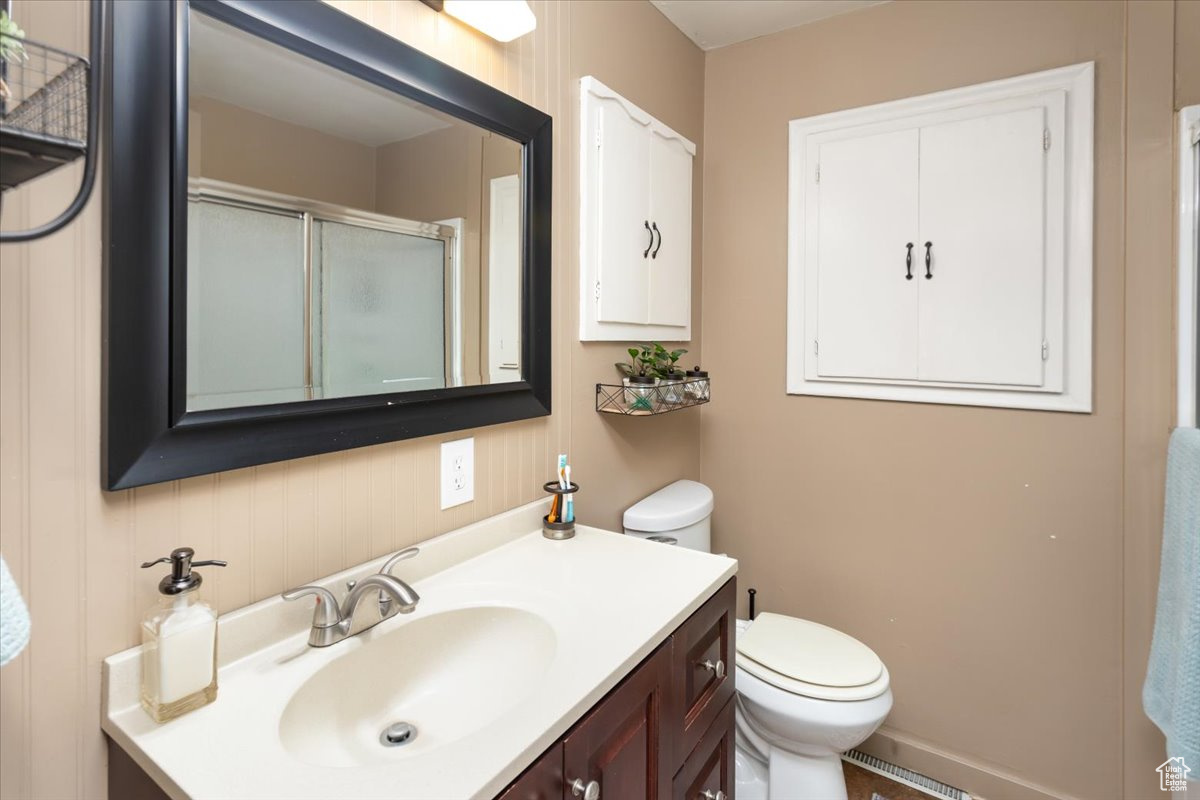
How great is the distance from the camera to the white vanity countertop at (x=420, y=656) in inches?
25.4

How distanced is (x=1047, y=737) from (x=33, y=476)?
2395 mm

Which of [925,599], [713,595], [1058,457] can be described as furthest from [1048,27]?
[713,595]

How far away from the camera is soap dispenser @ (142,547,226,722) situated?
725 mm

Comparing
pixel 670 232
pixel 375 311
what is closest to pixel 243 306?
pixel 375 311

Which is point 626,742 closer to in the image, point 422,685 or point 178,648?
point 422,685

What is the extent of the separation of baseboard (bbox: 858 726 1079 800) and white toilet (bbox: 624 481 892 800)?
16.0 inches

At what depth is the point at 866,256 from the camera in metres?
1.91

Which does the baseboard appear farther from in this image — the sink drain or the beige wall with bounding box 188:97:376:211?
the beige wall with bounding box 188:97:376:211

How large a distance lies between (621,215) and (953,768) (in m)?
1.98

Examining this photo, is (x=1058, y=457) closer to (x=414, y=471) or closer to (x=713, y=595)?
(x=713, y=595)

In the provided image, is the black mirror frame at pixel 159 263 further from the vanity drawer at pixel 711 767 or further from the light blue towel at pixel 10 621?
the vanity drawer at pixel 711 767

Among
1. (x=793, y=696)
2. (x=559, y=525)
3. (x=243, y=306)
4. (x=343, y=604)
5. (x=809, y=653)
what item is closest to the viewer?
(x=243, y=306)

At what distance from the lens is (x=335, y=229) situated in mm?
982

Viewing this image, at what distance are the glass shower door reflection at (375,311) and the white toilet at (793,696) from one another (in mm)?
873
